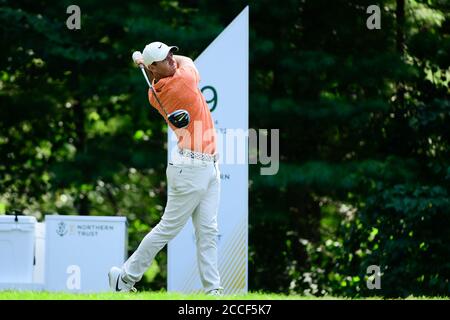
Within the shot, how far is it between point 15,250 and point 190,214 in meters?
2.54

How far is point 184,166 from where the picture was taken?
799cm

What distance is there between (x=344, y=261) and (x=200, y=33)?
335 cm

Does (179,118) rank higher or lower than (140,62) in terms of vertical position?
lower

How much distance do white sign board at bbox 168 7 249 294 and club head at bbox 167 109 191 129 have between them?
2.56 metres

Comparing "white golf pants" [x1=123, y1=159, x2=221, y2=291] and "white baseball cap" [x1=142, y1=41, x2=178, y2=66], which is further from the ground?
"white baseball cap" [x1=142, y1=41, x2=178, y2=66]

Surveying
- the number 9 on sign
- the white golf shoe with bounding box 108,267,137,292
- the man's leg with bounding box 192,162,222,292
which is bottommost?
the white golf shoe with bounding box 108,267,137,292

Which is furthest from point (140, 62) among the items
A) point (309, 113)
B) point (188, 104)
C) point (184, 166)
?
point (309, 113)

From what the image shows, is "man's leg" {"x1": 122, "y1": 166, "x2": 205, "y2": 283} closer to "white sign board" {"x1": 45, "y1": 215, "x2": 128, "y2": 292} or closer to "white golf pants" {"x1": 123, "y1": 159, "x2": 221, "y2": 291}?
"white golf pants" {"x1": 123, "y1": 159, "x2": 221, "y2": 291}

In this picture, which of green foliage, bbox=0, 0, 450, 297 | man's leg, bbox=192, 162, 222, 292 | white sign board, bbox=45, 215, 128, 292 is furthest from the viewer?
green foliage, bbox=0, 0, 450, 297

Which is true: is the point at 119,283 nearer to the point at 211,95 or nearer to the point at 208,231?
the point at 208,231

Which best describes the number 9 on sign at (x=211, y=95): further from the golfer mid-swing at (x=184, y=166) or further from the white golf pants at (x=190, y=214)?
the white golf pants at (x=190, y=214)

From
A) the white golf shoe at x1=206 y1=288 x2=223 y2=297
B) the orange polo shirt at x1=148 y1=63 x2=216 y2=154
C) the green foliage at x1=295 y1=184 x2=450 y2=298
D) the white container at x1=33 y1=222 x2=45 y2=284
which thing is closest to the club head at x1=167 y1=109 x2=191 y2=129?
the orange polo shirt at x1=148 y1=63 x2=216 y2=154

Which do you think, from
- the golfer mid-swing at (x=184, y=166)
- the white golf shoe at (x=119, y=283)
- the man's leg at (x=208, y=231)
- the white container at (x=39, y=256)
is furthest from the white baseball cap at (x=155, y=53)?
the white container at (x=39, y=256)

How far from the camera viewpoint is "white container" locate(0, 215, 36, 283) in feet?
32.5
